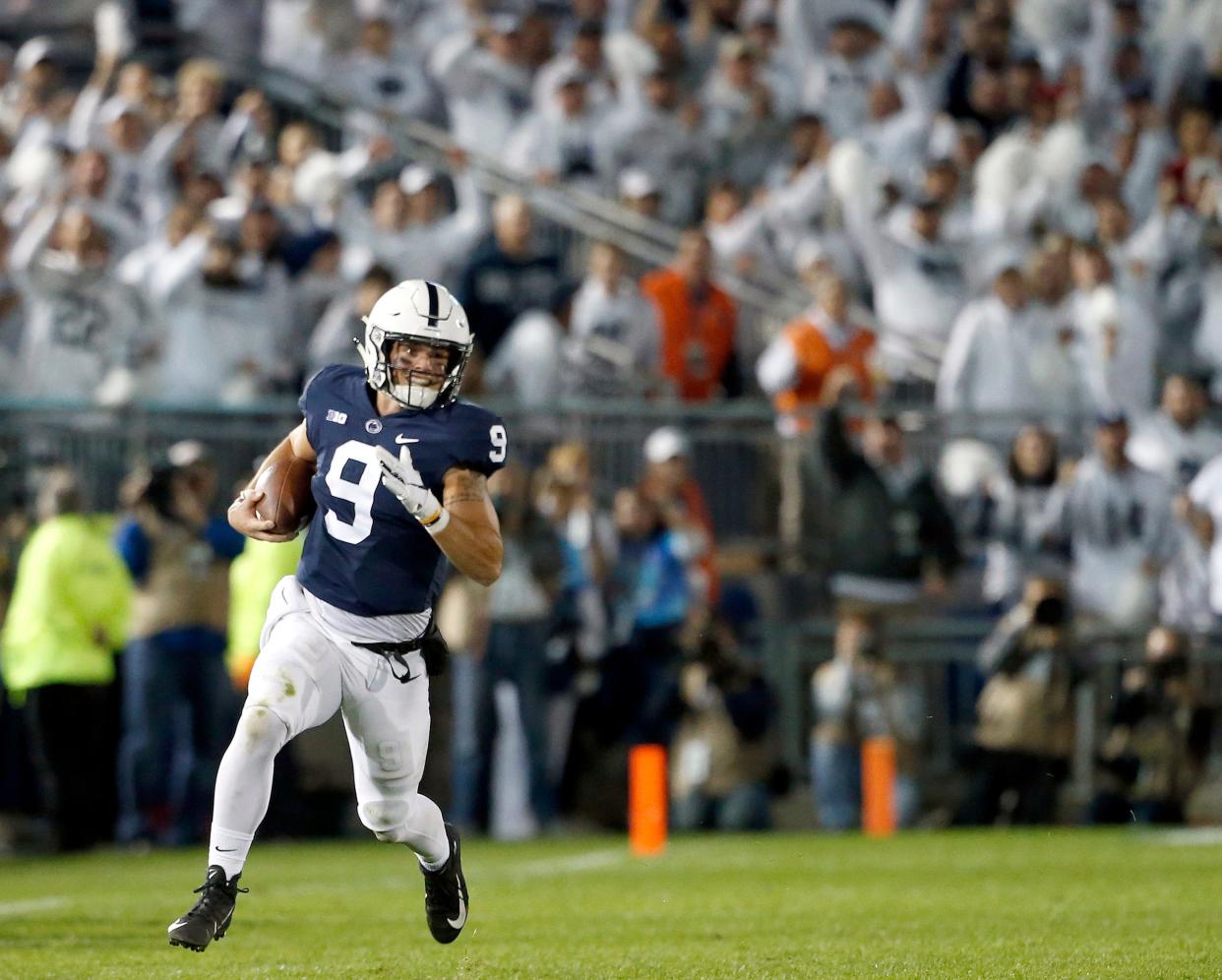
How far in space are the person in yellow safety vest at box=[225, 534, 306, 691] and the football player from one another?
16.7 ft

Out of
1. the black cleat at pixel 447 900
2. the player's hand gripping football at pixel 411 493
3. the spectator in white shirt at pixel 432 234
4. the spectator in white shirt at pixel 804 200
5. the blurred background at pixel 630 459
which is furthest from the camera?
the spectator in white shirt at pixel 804 200

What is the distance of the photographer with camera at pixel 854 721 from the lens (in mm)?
12820

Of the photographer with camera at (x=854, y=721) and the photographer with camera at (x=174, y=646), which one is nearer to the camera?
the photographer with camera at (x=174, y=646)

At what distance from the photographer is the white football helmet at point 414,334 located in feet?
22.1

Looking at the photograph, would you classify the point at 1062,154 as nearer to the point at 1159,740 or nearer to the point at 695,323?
the point at 695,323

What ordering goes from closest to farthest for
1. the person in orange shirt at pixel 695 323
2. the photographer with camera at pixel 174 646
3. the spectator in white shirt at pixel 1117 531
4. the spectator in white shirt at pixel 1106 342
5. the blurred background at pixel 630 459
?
the photographer with camera at pixel 174 646 → the blurred background at pixel 630 459 → the spectator in white shirt at pixel 1117 531 → the person in orange shirt at pixel 695 323 → the spectator in white shirt at pixel 1106 342

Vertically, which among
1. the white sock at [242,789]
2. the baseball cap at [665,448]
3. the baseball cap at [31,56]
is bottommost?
the white sock at [242,789]

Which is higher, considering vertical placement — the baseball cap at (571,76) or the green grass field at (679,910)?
the baseball cap at (571,76)

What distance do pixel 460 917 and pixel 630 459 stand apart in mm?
6587

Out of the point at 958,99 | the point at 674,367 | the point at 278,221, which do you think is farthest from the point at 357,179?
the point at 958,99

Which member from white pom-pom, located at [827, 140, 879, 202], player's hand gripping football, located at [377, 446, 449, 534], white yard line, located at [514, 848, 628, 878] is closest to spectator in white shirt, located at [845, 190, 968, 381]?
white pom-pom, located at [827, 140, 879, 202]

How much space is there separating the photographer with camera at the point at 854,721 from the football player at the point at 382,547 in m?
6.10

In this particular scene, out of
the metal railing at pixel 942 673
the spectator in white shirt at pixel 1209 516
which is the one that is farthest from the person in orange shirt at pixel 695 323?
the spectator in white shirt at pixel 1209 516

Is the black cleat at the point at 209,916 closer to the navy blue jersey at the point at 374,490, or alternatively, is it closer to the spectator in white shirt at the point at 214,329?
the navy blue jersey at the point at 374,490
